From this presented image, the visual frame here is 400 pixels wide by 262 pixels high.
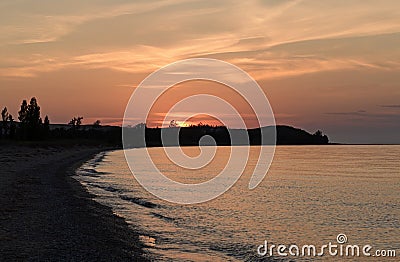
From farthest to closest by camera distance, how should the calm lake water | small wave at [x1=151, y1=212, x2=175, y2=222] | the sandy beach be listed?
small wave at [x1=151, y1=212, x2=175, y2=222] → the calm lake water → the sandy beach

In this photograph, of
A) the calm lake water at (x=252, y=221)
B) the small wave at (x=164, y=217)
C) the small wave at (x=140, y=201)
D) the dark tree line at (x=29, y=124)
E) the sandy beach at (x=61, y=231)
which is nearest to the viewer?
the sandy beach at (x=61, y=231)

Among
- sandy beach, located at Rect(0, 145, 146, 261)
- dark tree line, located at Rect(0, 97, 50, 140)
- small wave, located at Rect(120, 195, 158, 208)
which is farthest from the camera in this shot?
dark tree line, located at Rect(0, 97, 50, 140)

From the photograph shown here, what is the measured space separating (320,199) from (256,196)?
538 centimetres

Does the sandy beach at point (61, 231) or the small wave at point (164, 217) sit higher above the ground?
the sandy beach at point (61, 231)

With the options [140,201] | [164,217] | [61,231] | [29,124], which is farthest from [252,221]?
[29,124]

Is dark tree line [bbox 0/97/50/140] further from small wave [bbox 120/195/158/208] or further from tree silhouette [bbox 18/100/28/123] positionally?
small wave [bbox 120/195/158/208]

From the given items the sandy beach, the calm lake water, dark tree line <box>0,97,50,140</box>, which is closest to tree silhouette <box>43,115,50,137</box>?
dark tree line <box>0,97,50,140</box>

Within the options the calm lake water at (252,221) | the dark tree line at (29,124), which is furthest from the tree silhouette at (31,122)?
the calm lake water at (252,221)

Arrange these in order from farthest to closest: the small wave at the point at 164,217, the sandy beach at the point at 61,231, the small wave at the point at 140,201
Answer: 1. the small wave at the point at 140,201
2. the small wave at the point at 164,217
3. the sandy beach at the point at 61,231

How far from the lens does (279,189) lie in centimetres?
4938

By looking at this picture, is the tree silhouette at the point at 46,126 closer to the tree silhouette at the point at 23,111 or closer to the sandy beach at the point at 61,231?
the tree silhouette at the point at 23,111

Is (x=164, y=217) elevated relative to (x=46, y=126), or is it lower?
lower

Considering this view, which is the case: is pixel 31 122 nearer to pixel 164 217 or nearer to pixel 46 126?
pixel 46 126

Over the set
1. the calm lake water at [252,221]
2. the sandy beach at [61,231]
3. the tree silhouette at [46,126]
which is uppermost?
the tree silhouette at [46,126]
